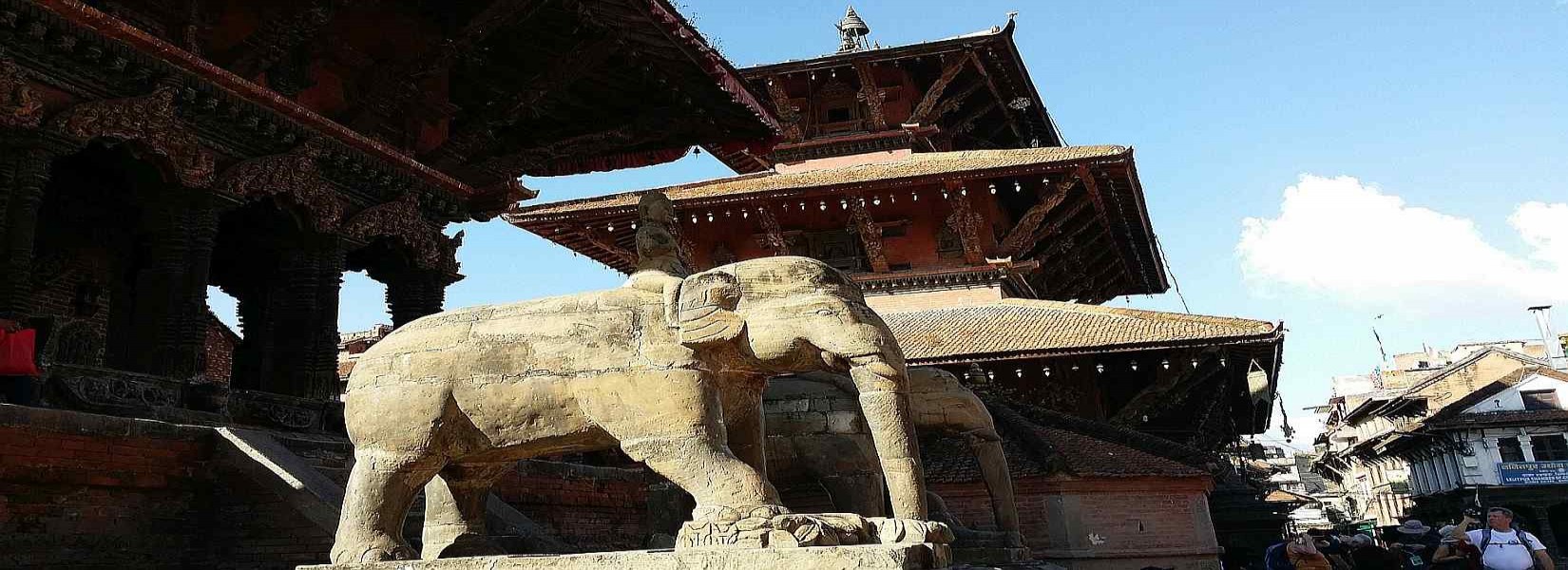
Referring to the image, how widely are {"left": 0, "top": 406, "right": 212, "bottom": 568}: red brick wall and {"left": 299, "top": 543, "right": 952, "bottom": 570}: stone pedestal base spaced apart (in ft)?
9.64

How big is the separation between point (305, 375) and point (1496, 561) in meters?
11.0

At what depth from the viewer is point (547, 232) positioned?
898 inches

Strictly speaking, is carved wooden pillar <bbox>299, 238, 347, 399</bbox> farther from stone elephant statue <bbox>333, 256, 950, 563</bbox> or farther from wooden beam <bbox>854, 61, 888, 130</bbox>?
wooden beam <bbox>854, 61, 888, 130</bbox>

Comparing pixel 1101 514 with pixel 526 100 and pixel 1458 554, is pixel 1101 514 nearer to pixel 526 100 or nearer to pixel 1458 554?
pixel 1458 554

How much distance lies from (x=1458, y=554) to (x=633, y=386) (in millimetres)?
6781

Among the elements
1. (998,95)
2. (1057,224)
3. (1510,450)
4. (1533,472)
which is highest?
(998,95)

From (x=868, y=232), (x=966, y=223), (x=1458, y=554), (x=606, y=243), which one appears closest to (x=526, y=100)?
(x=868, y=232)

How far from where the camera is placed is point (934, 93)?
25.5 m

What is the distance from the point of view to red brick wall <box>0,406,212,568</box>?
19.4 feet

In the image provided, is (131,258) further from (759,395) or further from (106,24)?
(759,395)

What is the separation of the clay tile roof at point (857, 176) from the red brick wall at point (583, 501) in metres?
11.4

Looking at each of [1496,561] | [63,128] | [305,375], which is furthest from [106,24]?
[1496,561]

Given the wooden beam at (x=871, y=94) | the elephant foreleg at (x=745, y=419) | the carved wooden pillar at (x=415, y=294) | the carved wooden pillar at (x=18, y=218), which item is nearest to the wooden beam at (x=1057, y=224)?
the wooden beam at (x=871, y=94)

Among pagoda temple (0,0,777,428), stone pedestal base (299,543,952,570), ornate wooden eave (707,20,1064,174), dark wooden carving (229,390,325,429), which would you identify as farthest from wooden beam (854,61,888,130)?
stone pedestal base (299,543,952,570)
